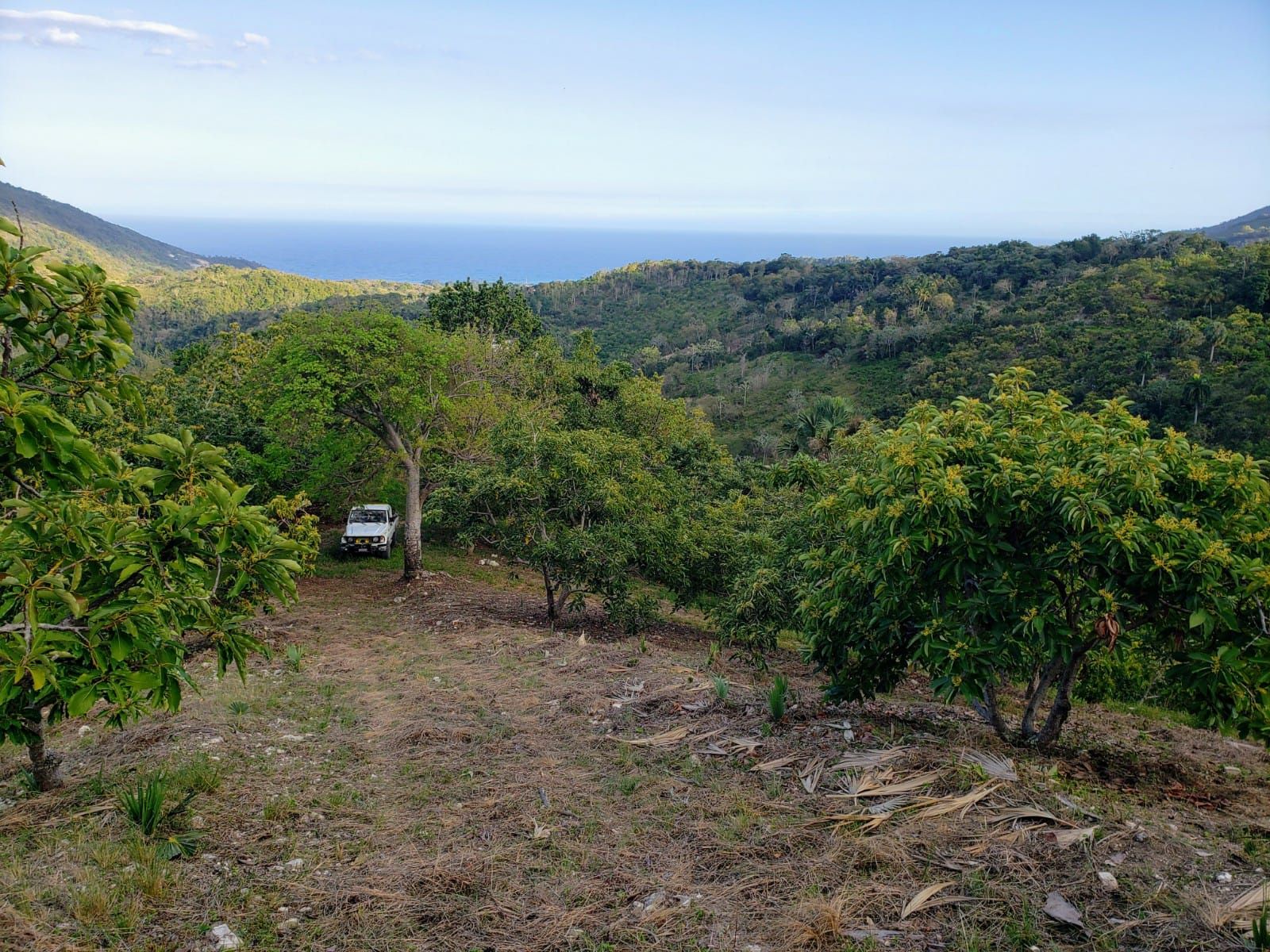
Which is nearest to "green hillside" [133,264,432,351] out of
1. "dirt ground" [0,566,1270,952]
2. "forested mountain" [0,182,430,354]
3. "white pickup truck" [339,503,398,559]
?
"forested mountain" [0,182,430,354]

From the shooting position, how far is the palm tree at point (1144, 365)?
4209cm

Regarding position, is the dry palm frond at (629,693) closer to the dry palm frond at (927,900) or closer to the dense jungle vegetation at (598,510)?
the dense jungle vegetation at (598,510)

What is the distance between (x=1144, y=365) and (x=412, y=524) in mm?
43124

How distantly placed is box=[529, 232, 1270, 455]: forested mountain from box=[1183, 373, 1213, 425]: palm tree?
0.47 feet

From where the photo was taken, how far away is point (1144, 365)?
4266cm

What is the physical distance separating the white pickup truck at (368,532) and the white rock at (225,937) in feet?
53.5

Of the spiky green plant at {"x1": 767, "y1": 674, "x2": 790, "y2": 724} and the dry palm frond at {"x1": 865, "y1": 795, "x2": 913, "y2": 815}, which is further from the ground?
the dry palm frond at {"x1": 865, "y1": 795, "x2": 913, "y2": 815}

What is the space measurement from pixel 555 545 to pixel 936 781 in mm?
8290

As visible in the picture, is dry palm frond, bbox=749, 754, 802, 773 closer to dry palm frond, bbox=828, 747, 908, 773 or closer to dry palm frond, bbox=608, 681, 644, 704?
dry palm frond, bbox=828, 747, 908, 773

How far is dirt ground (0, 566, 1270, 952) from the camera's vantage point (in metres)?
4.29

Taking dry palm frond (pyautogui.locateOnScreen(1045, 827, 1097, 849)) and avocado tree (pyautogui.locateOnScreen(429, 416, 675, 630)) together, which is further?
avocado tree (pyautogui.locateOnScreen(429, 416, 675, 630))

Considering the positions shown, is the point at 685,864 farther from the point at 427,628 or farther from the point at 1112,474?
the point at 427,628

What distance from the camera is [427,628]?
14047mm

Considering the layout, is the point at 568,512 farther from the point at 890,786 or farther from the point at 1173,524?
the point at 1173,524
